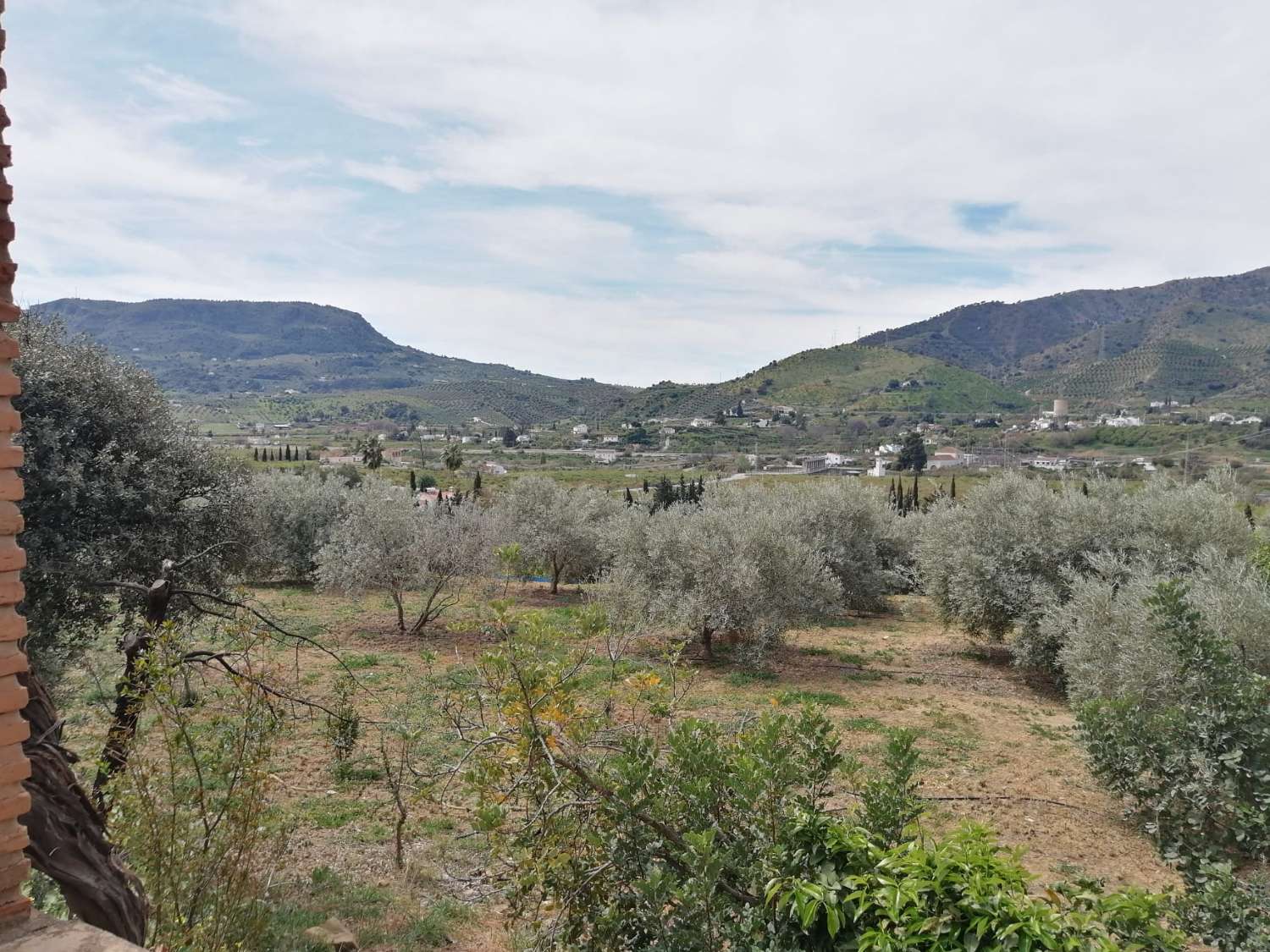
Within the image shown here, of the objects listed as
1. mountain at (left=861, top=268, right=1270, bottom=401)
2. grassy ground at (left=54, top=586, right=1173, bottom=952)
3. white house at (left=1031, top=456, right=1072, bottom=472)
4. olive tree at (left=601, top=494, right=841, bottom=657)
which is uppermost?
mountain at (left=861, top=268, right=1270, bottom=401)

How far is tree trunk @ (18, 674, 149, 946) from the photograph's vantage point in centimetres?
335

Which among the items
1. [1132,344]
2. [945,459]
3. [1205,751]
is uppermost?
[1132,344]

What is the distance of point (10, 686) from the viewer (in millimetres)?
2756

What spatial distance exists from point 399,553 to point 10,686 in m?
15.9

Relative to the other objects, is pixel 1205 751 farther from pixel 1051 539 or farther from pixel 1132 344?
pixel 1132 344

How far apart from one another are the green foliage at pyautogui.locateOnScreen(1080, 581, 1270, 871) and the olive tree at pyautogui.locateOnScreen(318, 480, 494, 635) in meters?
14.8

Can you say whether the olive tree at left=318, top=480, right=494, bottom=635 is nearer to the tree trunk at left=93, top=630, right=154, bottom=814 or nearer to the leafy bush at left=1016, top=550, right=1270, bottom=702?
the leafy bush at left=1016, top=550, right=1270, bottom=702

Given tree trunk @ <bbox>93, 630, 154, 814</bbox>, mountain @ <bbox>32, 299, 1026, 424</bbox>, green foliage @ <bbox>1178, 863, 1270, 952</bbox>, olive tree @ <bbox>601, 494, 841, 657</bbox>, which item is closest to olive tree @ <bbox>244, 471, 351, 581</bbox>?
olive tree @ <bbox>601, 494, 841, 657</bbox>

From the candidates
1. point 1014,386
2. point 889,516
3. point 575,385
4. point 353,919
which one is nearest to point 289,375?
point 575,385

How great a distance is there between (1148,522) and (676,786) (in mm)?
16223

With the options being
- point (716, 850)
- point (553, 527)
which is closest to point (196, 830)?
point (716, 850)

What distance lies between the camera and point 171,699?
11.5ft

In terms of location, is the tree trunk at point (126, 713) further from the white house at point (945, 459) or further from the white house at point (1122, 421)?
the white house at point (1122, 421)

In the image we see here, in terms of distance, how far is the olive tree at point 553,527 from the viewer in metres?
25.5
